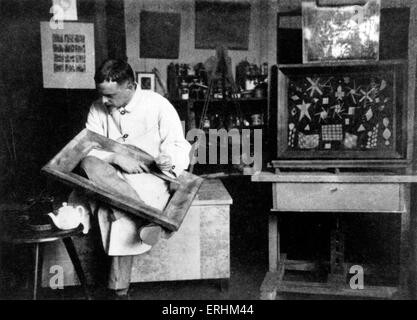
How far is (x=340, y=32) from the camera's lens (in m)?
2.81

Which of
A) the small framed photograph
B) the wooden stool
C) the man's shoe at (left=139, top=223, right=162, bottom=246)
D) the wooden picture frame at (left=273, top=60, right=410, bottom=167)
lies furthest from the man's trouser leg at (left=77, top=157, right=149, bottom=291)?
the small framed photograph

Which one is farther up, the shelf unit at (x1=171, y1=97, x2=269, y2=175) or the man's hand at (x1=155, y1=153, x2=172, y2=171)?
the shelf unit at (x1=171, y1=97, x2=269, y2=175)

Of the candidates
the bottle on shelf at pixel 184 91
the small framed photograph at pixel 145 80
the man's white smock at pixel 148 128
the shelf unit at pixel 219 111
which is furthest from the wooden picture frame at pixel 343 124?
the small framed photograph at pixel 145 80

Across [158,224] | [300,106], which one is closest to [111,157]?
[158,224]

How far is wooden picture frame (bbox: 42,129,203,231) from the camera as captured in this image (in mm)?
2332

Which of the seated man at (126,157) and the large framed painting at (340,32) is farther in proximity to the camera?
the large framed painting at (340,32)

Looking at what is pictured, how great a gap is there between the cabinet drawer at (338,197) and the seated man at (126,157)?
71cm

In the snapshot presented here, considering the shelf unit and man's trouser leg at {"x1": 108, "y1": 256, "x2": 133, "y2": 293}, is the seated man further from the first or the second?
the shelf unit

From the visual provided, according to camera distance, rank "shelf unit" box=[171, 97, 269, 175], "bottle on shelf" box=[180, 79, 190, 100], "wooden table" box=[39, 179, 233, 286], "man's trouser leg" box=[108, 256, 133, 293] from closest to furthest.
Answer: "man's trouser leg" box=[108, 256, 133, 293] < "wooden table" box=[39, 179, 233, 286] < "shelf unit" box=[171, 97, 269, 175] < "bottle on shelf" box=[180, 79, 190, 100]

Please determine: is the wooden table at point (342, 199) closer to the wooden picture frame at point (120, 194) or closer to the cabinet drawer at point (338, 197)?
the cabinet drawer at point (338, 197)

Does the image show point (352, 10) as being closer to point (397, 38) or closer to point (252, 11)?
point (397, 38)

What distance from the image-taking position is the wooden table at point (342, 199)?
8.86ft

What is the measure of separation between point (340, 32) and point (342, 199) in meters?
1.10
